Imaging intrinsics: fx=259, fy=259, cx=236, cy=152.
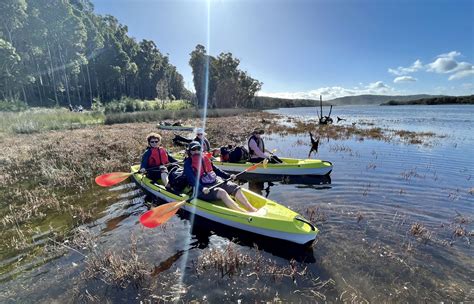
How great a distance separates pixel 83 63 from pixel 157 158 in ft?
159

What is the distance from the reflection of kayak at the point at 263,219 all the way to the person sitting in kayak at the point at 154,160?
1.89 m

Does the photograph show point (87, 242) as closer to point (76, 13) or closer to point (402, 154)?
point (402, 154)

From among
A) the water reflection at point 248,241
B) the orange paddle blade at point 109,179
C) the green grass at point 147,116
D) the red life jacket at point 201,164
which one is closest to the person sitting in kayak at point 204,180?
the red life jacket at point 201,164

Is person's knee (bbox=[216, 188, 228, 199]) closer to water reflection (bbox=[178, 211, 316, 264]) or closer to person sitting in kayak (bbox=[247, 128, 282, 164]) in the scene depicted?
water reflection (bbox=[178, 211, 316, 264])

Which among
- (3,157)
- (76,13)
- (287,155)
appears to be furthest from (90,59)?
(287,155)

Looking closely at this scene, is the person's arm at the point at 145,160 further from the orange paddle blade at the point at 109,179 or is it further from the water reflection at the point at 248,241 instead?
the water reflection at the point at 248,241

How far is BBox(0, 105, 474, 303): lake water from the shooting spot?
4367 millimetres

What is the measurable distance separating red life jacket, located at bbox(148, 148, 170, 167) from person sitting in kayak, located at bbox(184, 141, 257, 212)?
276cm

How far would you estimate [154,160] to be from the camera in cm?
923

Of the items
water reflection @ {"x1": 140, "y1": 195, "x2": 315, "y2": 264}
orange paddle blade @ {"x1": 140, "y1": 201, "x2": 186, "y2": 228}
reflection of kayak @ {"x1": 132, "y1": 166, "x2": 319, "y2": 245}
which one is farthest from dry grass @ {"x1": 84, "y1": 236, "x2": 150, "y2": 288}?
reflection of kayak @ {"x1": 132, "y1": 166, "x2": 319, "y2": 245}

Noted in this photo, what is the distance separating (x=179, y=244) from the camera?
5891mm

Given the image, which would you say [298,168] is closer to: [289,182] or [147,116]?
[289,182]

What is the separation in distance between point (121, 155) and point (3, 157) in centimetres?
517

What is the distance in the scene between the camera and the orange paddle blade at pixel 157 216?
5852 mm
